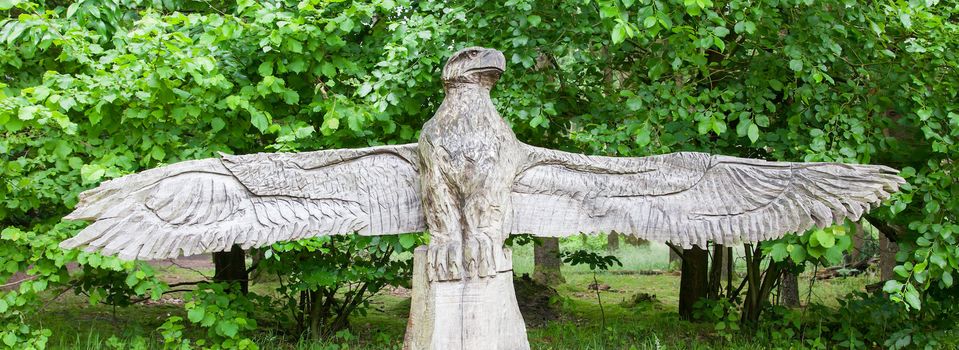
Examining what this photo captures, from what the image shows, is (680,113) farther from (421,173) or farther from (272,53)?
(272,53)

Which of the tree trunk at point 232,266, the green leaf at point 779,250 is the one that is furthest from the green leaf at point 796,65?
the tree trunk at point 232,266

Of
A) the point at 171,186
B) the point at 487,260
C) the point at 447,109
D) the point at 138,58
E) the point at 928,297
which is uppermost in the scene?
the point at 138,58

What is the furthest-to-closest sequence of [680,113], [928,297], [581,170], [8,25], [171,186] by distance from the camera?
[928,297] → [680,113] → [8,25] → [581,170] → [171,186]

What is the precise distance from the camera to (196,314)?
465 cm

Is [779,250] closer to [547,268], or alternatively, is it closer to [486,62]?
[486,62]

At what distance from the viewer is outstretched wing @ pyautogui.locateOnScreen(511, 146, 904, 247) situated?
11.3ft

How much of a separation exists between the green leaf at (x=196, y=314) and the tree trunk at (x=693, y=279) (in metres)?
4.30

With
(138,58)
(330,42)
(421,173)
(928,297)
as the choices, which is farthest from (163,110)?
(928,297)

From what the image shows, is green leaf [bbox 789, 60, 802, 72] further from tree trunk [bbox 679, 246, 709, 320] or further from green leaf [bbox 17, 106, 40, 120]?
green leaf [bbox 17, 106, 40, 120]

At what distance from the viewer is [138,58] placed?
4.46m

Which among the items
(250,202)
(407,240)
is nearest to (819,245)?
(407,240)

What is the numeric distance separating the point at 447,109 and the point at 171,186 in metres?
1.20

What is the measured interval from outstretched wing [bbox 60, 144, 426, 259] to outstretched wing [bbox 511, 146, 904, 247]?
1.96ft

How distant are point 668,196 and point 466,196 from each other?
0.97 metres
